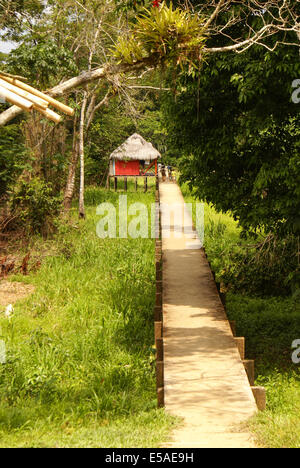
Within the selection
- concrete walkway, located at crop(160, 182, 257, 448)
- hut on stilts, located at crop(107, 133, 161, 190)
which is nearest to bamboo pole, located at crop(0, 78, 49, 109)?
concrete walkway, located at crop(160, 182, 257, 448)

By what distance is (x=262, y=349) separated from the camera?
1078cm

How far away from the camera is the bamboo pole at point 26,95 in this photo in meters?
5.77

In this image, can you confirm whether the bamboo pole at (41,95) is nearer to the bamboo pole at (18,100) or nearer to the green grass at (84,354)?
the bamboo pole at (18,100)

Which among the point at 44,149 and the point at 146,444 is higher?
the point at 44,149

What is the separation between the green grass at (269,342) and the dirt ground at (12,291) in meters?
4.61

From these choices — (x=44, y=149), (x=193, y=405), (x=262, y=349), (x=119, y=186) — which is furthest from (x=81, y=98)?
(x=193, y=405)

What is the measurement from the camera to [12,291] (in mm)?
13586

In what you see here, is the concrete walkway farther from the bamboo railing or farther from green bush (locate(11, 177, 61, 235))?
green bush (locate(11, 177, 61, 235))

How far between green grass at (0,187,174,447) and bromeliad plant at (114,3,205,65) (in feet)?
13.6

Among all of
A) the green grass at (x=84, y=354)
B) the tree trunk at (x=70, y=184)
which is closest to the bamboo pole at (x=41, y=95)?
the green grass at (x=84, y=354)

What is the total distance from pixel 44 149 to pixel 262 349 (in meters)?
12.0

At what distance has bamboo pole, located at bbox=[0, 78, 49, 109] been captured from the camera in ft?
18.9

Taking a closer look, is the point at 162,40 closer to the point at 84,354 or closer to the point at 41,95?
the point at 41,95

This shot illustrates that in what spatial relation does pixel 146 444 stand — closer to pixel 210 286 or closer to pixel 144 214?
pixel 210 286
